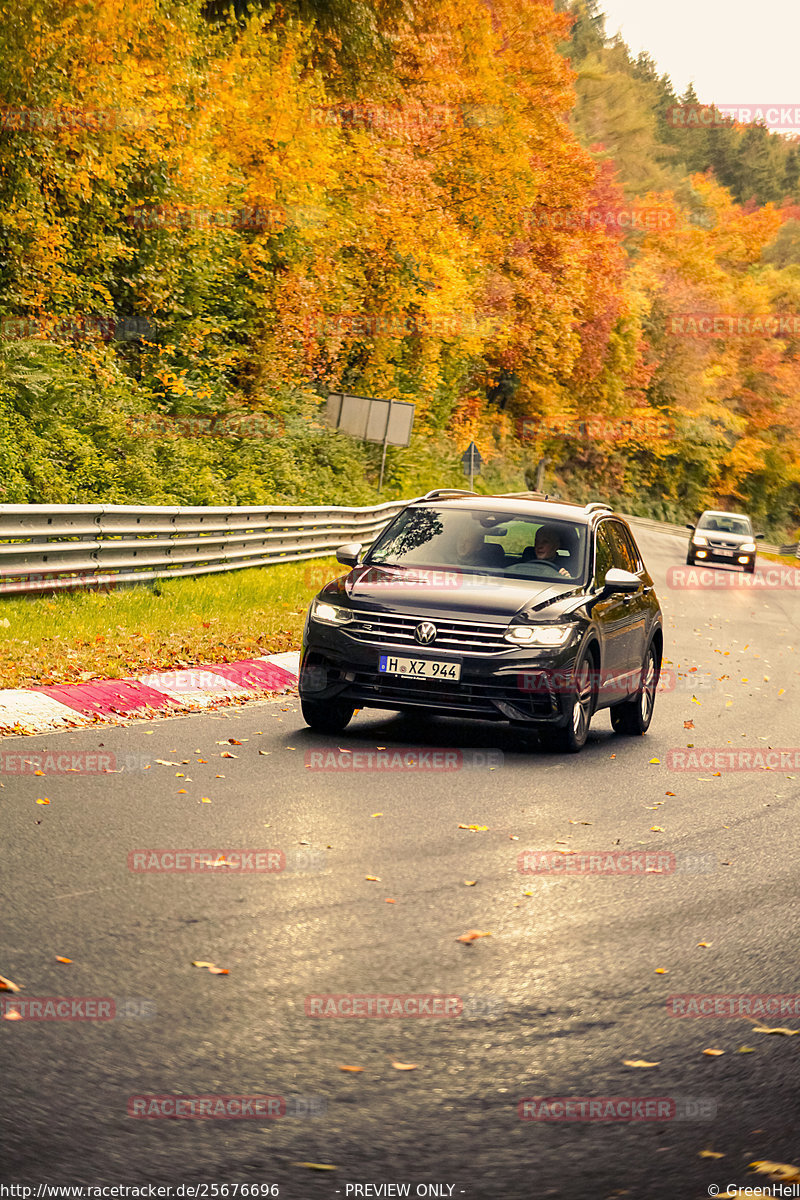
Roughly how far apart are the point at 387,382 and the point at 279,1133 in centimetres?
3612

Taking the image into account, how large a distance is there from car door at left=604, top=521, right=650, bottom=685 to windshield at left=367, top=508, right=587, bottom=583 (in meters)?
0.72

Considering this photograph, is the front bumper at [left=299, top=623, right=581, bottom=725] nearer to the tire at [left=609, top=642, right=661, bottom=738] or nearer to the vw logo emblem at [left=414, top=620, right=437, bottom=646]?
the vw logo emblem at [left=414, top=620, right=437, bottom=646]

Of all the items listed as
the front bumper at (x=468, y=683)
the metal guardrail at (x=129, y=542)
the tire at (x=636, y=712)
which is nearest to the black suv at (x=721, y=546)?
the metal guardrail at (x=129, y=542)

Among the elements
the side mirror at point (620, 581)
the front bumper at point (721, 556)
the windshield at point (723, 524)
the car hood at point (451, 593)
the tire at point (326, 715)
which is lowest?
the front bumper at point (721, 556)

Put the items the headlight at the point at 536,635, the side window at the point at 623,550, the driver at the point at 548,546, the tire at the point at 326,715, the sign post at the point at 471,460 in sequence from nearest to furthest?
the headlight at the point at 536,635 < the tire at the point at 326,715 < the driver at the point at 548,546 < the side window at the point at 623,550 < the sign post at the point at 471,460

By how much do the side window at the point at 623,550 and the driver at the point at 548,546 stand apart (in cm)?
92

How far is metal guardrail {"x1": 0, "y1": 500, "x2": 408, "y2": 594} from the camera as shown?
13.8m

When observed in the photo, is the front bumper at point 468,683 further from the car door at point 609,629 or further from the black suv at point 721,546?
the black suv at point 721,546

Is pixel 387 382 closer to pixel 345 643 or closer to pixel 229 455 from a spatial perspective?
pixel 229 455

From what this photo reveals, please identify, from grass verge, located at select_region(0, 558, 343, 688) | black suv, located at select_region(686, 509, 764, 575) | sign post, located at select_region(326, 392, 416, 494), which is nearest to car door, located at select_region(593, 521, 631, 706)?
grass verge, located at select_region(0, 558, 343, 688)

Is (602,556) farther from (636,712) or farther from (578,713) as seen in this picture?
(578,713)

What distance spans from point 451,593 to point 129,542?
6655 mm

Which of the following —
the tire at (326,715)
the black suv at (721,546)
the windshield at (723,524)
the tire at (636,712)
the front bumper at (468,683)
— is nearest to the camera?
the front bumper at (468,683)

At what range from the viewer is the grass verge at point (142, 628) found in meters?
11.6
